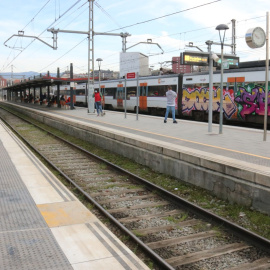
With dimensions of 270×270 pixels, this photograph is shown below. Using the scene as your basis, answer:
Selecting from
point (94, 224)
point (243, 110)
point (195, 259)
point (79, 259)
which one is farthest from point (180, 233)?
point (243, 110)

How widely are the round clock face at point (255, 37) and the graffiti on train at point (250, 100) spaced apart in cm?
649

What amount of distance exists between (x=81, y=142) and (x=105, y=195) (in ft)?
24.5

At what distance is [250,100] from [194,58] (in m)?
5.70

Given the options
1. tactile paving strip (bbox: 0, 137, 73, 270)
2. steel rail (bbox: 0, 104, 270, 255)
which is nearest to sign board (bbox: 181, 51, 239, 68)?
steel rail (bbox: 0, 104, 270, 255)

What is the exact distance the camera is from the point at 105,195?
6.67 metres

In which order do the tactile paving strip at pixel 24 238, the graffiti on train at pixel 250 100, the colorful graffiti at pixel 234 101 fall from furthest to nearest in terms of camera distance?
the colorful graffiti at pixel 234 101 → the graffiti on train at pixel 250 100 → the tactile paving strip at pixel 24 238

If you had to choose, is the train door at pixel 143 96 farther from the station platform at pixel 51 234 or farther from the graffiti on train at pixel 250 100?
the station platform at pixel 51 234

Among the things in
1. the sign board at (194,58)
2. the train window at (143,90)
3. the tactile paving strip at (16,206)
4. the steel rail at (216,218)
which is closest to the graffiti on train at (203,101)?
the train window at (143,90)

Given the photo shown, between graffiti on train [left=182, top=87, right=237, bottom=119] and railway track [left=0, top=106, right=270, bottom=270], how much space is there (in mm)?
10481

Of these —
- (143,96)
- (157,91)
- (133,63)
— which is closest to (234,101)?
(157,91)

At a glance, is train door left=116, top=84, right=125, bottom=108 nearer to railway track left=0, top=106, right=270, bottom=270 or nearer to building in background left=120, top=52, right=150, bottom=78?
railway track left=0, top=106, right=270, bottom=270

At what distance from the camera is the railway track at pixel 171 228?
396 centimetres

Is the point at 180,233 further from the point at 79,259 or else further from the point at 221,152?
the point at 221,152

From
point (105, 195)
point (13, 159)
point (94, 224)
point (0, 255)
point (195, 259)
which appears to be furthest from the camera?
point (13, 159)
